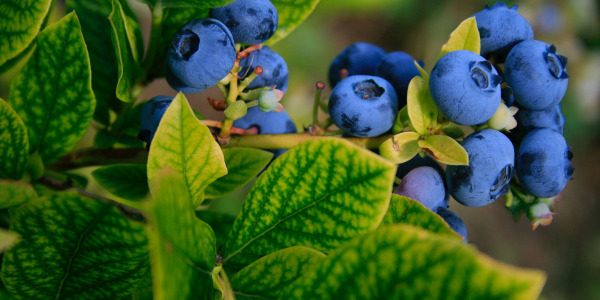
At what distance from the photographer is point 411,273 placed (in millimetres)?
491

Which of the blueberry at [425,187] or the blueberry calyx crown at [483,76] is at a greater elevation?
the blueberry calyx crown at [483,76]

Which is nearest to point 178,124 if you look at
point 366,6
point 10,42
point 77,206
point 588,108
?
point 77,206

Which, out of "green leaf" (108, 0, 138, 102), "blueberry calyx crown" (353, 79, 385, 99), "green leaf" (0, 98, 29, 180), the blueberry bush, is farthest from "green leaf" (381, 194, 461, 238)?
"green leaf" (0, 98, 29, 180)

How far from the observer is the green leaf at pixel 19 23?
790mm

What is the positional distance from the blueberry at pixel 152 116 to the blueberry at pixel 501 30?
596mm

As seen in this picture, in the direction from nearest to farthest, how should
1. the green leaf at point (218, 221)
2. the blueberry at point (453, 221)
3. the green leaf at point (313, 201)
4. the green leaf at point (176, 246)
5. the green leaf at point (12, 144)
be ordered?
the green leaf at point (176, 246), the green leaf at point (313, 201), the green leaf at point (12, 144), the blueberry at point (453, 221), the green leaf at point (218, 221)

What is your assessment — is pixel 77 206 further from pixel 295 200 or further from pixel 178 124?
pixel 295 200

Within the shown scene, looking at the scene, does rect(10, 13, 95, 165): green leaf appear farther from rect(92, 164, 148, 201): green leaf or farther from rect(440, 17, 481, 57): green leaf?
rect(440, 17, 481, 57): green leaf

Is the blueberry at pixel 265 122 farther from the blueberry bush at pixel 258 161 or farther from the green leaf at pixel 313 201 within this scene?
the green leaf at pixel 313 201

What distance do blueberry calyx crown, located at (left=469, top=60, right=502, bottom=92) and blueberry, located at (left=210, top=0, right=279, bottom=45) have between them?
1.14 feet

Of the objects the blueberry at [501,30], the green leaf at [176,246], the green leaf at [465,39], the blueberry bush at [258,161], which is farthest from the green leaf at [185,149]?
the blueberry at [501,30]

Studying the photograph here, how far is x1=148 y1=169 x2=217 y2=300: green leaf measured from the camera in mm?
→ 435

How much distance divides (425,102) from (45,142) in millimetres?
691

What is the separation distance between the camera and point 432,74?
80 cm
